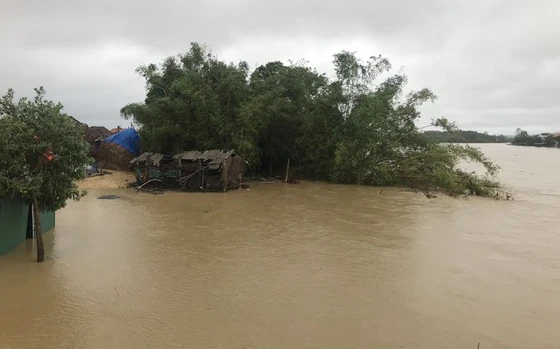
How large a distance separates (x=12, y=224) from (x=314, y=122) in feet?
51.2

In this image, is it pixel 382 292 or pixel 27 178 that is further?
pixel 27 178

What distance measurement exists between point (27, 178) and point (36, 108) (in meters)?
1.28

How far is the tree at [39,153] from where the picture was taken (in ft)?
22.0

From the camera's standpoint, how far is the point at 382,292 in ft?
21.3

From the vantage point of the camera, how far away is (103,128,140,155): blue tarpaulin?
22.0 metres

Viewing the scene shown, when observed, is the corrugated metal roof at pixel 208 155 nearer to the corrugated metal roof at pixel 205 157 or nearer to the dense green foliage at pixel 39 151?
the corrugated metal roof at pixel 205 157

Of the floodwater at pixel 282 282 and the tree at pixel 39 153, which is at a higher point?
the tree at pixel 39 153

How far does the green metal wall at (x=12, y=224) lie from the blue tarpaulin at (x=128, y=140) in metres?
14.1

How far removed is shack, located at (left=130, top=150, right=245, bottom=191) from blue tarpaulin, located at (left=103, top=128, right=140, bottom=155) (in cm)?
390

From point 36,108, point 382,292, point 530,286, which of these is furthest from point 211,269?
point 530,286

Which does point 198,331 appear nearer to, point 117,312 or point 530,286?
point 117,312

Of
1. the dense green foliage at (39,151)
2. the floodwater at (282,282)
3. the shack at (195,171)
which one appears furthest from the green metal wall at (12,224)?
the shack at (195,171)

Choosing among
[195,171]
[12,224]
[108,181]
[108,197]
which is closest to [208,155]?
[195,171]

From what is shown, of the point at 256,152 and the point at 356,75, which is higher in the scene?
the point at 356,75
